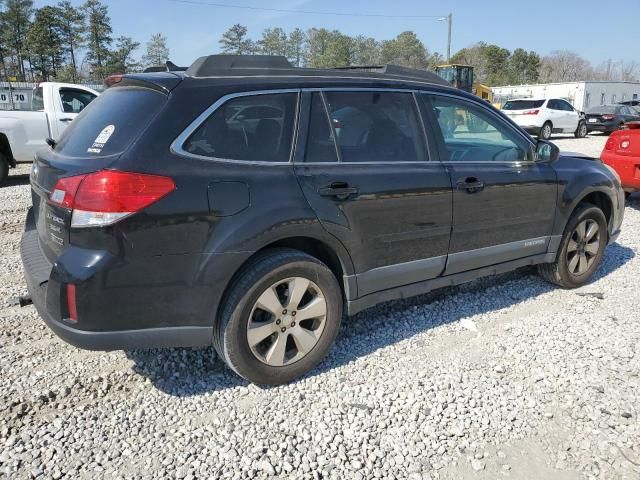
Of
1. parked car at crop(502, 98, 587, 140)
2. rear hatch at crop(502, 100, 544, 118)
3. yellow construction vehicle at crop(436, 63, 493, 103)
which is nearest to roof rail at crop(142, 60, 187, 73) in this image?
parked car at crop(502, 98, 587, 140)

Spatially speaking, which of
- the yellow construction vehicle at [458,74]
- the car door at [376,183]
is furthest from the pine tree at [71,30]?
the car door at [376,183]

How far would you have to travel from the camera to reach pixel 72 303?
2.54m

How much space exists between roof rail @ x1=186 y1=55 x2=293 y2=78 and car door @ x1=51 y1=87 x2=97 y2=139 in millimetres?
8151

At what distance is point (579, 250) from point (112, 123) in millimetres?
4083

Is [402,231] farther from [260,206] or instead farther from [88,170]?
[88,170]

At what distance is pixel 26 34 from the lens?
5034 cm

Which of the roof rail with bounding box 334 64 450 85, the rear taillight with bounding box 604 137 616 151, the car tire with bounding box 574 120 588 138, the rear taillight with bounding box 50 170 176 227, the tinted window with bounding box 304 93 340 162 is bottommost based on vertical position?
the car tire with bounding box 574 120 588 138

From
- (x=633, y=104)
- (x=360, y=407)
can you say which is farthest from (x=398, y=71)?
(x=633, y=104)

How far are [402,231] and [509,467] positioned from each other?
152 cm

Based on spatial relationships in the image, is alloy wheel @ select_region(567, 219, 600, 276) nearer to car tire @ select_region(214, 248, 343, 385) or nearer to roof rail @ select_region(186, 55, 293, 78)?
car tire @ select_region(214, 248, 343, 385)

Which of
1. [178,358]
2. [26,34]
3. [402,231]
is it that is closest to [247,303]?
[178,358]

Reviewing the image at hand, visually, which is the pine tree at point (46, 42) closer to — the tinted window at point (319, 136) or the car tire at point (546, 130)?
the car tire at point (546, 130)

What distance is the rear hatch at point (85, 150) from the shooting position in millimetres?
2631

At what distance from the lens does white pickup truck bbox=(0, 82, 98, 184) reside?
9539 mm
